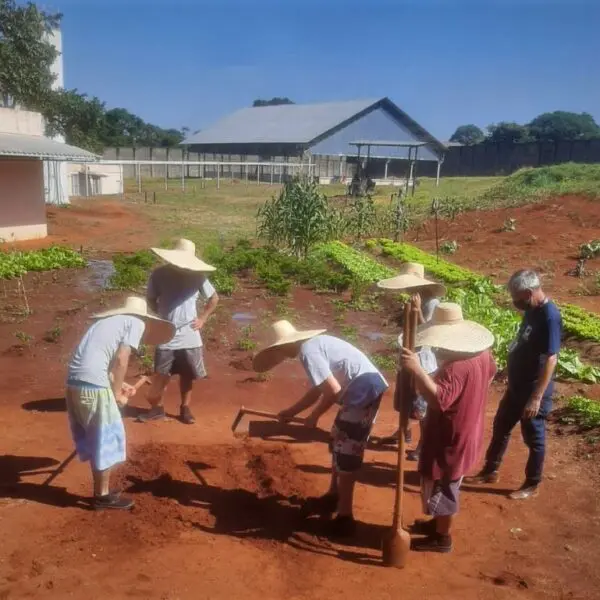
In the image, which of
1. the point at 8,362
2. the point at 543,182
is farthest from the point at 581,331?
the point at 543,182

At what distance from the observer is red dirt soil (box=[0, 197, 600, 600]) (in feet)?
→ 12.8

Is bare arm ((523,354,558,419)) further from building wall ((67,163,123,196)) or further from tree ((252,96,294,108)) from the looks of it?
tree ((252,96,294,108))

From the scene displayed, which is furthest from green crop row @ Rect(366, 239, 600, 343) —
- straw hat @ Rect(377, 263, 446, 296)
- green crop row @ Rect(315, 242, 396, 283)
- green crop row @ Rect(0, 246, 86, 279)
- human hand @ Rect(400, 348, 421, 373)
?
green crop row @ Rect(0, 246, 86, 279)

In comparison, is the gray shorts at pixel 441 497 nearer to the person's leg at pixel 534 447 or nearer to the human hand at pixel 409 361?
the human hand at pixel 409 361

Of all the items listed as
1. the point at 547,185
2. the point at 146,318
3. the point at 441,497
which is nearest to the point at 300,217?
the point at 146,318

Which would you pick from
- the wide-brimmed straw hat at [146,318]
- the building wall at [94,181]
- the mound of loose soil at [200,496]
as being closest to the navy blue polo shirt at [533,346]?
the mound of loose soil at [200,496]

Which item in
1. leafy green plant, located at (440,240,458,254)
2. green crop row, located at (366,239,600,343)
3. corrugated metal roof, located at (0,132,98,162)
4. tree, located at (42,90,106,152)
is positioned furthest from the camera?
tree, located at (42,90,106,152)

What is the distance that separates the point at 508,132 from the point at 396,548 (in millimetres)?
70164

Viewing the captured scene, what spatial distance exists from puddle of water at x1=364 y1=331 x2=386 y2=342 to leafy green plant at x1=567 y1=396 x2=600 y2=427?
315 cm

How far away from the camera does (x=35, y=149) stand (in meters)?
16.2

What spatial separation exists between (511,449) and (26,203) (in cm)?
1454

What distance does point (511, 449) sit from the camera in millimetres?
6027

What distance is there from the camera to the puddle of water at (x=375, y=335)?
30.9 ft

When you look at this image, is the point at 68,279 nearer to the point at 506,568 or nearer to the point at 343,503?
the point at 343,503
